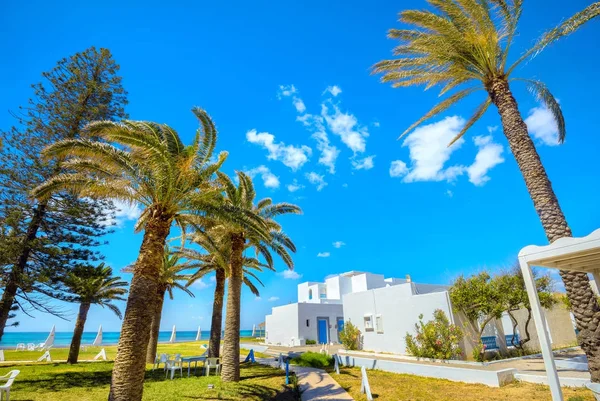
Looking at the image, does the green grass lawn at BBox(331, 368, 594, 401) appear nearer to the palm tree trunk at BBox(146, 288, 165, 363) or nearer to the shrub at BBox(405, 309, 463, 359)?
the shrub at BBox(405, 309, 463, 359)

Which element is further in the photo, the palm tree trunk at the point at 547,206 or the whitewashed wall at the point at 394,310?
the whitewashed wall at the point at 394,310

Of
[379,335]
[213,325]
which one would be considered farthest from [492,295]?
[213,325]

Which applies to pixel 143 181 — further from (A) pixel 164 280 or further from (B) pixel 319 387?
(A) pixel 164 280

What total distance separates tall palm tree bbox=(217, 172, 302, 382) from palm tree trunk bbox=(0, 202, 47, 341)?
10537mm

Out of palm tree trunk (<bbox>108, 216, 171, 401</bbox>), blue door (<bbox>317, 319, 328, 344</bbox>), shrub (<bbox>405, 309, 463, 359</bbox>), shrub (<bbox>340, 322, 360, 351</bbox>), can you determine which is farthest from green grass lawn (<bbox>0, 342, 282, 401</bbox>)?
blue door (<bbox>317, 319, 328, 344</bbox>)

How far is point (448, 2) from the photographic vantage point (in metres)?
9.36

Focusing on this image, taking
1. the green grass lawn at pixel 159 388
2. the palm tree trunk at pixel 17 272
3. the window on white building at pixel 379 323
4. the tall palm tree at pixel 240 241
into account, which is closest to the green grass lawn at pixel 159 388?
the green grass lawn at pixel 159 388

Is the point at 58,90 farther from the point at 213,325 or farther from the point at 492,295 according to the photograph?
the point at 492,295

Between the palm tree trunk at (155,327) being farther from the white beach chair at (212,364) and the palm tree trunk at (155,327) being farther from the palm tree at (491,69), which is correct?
the palm tree at (491,69)

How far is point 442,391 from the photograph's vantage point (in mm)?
9703

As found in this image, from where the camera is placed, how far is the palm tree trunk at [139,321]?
664 cm

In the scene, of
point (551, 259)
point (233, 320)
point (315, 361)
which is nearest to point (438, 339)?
point (315, 361)

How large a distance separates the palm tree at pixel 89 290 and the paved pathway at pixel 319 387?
13.0m

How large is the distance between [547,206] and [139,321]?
34.0 ft
